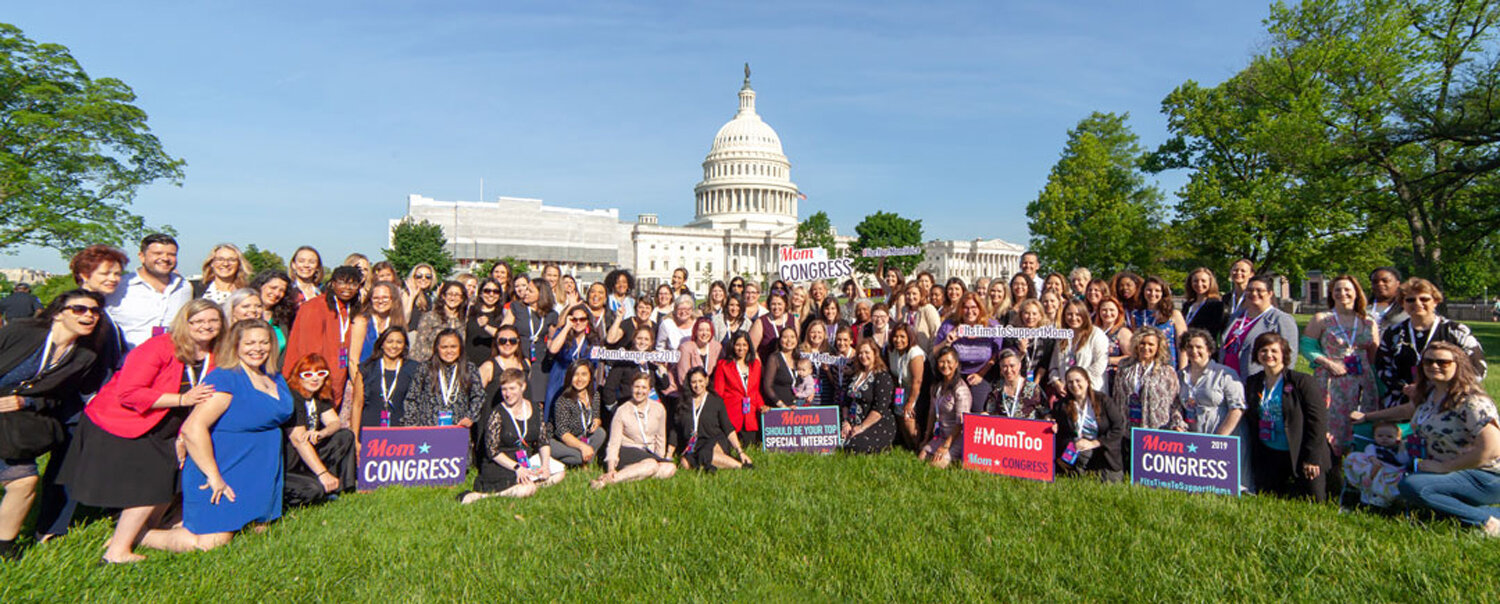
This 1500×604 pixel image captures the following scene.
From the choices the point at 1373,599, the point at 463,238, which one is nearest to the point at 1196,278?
the point at 1373,599

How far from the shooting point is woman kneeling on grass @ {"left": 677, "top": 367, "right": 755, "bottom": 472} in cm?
675

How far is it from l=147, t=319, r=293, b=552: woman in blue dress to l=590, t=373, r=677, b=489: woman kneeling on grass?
97.3 inches

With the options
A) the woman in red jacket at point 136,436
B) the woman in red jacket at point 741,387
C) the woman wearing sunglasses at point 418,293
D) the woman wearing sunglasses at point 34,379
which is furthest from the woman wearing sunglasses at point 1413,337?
the woman wearing sunglasses at point 34,379

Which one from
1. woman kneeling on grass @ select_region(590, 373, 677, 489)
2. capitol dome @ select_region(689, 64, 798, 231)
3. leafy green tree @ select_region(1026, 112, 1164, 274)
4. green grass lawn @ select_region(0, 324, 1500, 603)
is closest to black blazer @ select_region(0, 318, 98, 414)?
green grass lawn @ select_region(0, 324, 1500, 603)

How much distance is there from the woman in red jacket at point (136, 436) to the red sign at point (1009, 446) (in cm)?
578

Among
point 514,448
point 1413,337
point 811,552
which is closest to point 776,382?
point 514,448

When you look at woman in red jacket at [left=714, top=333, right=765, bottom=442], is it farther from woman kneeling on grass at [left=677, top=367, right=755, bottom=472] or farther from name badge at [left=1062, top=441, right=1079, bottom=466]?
name badge at [left=1062, top=441, right=1079, bottom=466]

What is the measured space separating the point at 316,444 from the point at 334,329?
1113 millimetres

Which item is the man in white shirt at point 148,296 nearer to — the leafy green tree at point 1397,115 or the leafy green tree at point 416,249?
the leafy green tree at point 1397,115

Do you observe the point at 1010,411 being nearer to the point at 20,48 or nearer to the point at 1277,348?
the point at 1277,348

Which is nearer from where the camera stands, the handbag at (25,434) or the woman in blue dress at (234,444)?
the handbag at (25,434)

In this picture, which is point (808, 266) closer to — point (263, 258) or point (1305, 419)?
point (1305, 419)

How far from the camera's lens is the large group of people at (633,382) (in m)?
4.61

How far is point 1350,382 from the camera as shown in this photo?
6.21 m
